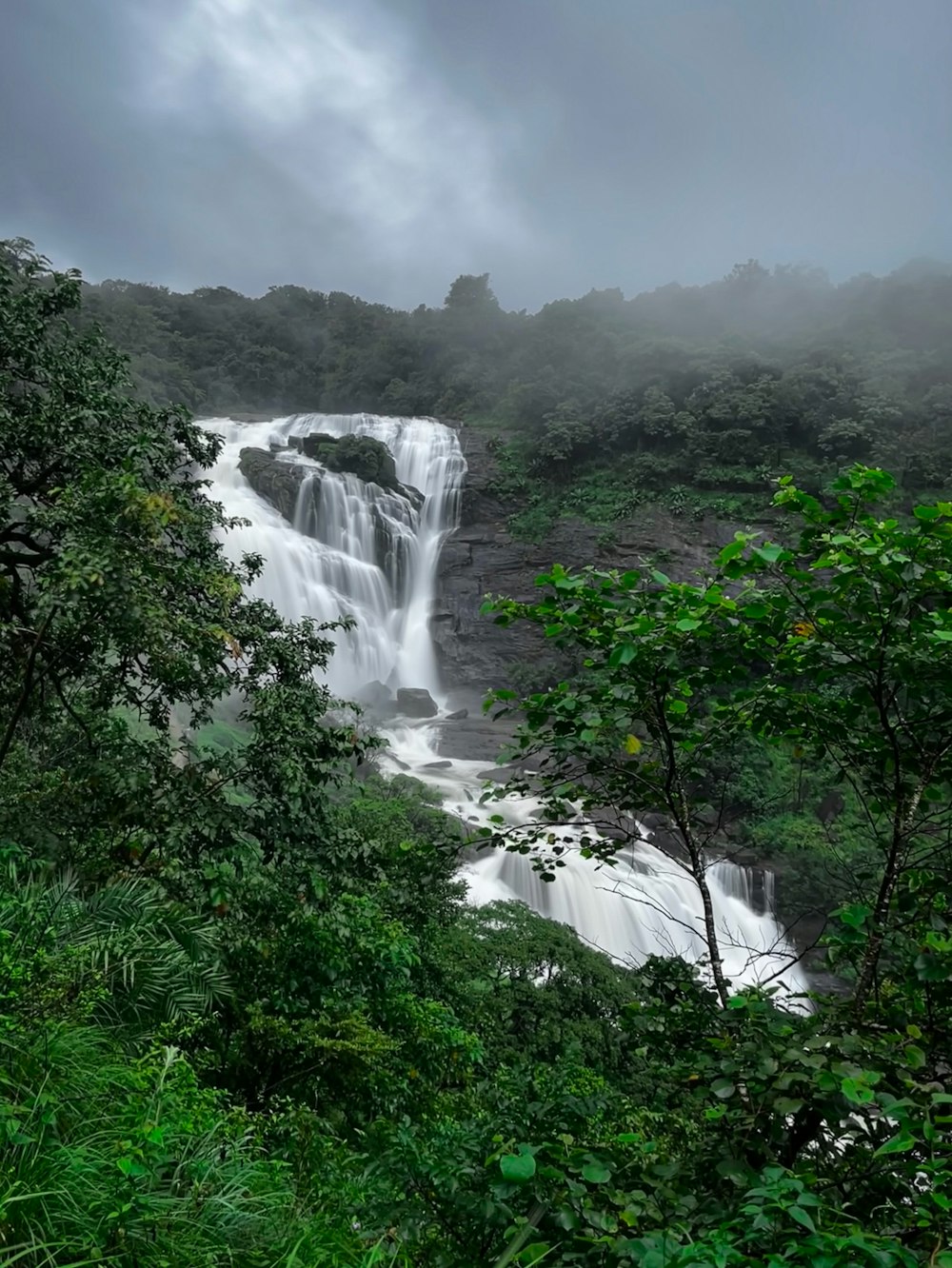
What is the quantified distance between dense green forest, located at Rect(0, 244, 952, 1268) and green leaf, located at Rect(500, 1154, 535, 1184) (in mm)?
17

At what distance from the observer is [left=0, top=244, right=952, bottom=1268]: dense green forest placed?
189 centimetres

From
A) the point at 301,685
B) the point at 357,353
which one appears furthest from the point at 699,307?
the point at 301,685

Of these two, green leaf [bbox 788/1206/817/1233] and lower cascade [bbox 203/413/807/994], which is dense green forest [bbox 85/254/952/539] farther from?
green leaf [bbox 788/1206/817/1233]

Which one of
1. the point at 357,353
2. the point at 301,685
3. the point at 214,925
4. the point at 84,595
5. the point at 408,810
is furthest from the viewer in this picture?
the point at 357,353

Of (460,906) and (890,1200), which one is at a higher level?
(890,1200)

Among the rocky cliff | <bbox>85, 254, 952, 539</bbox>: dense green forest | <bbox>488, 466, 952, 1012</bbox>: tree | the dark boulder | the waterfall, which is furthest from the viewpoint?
<bbox>85, 254, 952, 539</bbox>: dense green forest

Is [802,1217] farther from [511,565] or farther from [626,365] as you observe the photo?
[626,365]

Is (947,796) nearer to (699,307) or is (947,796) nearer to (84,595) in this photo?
(84,595)

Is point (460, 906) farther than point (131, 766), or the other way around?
point (460, 906)

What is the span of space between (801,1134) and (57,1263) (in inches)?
77.6

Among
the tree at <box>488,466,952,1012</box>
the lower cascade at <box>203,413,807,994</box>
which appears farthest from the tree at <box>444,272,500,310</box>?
the tree at <box>488,466,952,1012</box>

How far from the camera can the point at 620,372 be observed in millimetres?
42812

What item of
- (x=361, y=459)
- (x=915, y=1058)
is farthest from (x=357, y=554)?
(x=915, y=1058)

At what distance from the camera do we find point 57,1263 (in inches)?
74.0
